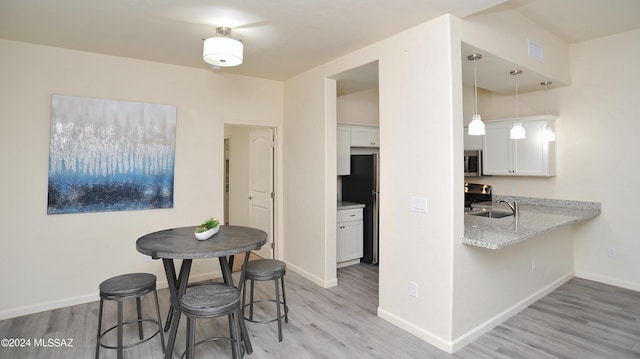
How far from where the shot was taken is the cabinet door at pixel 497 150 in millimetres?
4477

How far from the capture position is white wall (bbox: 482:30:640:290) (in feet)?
12.3

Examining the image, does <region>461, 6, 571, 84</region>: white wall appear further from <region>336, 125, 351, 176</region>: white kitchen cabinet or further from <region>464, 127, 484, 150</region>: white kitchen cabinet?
<region>336, 125, 351, 176</region>: white kitchen cabinet

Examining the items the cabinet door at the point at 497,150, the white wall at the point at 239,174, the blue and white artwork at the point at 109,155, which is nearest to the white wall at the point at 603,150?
the cabinet door at the point at 497,150

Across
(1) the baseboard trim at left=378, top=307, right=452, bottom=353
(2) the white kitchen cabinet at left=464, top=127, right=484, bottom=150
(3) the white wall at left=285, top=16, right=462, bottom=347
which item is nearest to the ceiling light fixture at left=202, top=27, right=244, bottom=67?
(3) the white wall at left=285, top=16, right=462, bottom=347

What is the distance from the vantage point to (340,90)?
Answer: 4398 millimetres

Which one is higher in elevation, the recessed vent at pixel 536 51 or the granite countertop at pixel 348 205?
the recessed vent at pixel 536 51

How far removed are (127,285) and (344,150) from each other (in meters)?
3.15

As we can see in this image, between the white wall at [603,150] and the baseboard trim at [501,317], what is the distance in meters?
0.66

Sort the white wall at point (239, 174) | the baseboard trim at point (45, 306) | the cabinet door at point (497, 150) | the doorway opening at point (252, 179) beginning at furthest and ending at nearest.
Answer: the white wall at point (239, 174) → the doorway opening at point (252, 179) → the cabinet door at point (497, 150) → the baseboard trim at point (45, 306)

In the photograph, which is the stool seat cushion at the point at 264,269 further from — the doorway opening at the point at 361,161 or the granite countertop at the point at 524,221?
the doorway opening at the point at 361,161

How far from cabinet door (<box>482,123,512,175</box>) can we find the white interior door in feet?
10.1

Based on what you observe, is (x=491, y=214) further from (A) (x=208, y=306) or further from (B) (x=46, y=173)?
(B) (x=46, y=173)

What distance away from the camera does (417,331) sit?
9.05ft

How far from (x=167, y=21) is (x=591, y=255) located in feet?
17.6
